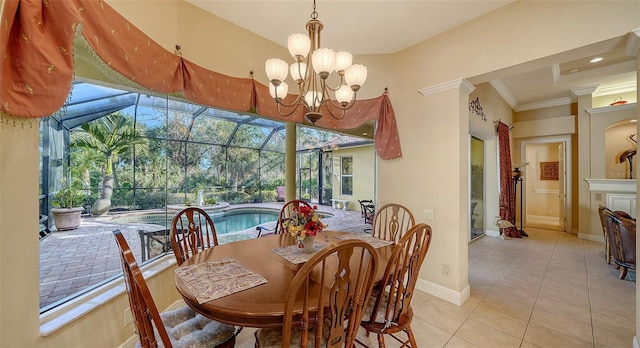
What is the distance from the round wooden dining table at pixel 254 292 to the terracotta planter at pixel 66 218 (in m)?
0.95

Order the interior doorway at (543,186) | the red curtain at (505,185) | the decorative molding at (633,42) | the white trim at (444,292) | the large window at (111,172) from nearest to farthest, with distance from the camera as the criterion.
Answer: the large window at (111,172), the decorative molding at (633,42), the white trim at (444,292), the red curtain at (505,185), the interior doorway at (543,186)

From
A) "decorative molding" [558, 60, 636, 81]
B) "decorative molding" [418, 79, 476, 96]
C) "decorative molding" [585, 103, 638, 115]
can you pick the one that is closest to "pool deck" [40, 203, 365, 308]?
"decorative molding" [418, 79, 476, 96]

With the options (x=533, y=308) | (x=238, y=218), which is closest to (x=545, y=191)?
(x=533, y=308)

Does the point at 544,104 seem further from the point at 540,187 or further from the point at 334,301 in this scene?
the point at 334,301

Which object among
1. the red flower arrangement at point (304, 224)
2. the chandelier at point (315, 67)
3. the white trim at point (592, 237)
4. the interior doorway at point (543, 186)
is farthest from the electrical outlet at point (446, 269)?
the interior doorway at point (543, 186)

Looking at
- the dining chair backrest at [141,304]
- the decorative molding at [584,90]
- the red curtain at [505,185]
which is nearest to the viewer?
the dining chair backrest at [141,304]

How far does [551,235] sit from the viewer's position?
218 inches

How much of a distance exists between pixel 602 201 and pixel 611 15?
16.7ft

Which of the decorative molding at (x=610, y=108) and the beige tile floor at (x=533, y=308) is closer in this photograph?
the beige tile floor at (x=533, y=308)

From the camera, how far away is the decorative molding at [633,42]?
5.63 feet

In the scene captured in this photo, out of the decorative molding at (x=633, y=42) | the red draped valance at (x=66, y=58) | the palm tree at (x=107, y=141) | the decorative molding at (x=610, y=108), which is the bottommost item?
the palm tree at (x=107, y=141)

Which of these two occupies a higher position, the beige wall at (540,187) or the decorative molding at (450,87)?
the decorative molding at (450,87)

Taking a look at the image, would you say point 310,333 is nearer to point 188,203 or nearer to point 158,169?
point 158,169

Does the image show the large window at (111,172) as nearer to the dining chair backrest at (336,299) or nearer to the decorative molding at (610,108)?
the dining chair backrest at (336,299)
